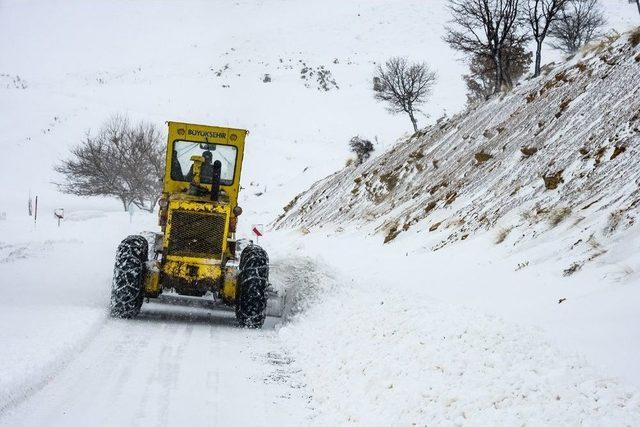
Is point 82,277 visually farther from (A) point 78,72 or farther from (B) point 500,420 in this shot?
(A) point 78,72

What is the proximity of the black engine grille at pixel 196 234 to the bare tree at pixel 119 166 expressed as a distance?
1413 inches

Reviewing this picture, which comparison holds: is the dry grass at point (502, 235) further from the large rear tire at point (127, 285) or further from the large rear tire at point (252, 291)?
the large rear tire at point (127, 285)

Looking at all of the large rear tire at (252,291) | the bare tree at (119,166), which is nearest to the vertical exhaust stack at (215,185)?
the large rear tire at (252,291)

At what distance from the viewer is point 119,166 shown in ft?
153

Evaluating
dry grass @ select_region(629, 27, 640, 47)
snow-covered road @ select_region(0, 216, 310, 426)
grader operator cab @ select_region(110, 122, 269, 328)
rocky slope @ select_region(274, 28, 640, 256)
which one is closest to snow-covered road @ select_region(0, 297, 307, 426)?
snow-covered road @ select_region(0, 216, 310, 426)

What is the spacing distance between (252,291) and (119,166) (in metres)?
38.1

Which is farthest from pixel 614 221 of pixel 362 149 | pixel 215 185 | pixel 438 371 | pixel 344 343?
pixel 362 149

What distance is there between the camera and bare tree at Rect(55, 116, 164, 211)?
4622 cm

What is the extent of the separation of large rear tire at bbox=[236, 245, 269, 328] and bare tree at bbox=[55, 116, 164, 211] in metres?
36.2

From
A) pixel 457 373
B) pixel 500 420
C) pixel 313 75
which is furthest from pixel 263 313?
pixel 313 75

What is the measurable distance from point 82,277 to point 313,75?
2441 inches

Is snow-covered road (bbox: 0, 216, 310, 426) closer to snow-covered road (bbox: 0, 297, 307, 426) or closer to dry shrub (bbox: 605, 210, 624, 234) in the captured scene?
snow-covered road (bbox: 0, 297, 307, 426)

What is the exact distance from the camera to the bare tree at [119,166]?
46219mm

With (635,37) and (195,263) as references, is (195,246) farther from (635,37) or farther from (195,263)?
(635,37)
